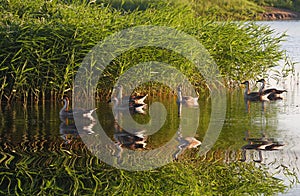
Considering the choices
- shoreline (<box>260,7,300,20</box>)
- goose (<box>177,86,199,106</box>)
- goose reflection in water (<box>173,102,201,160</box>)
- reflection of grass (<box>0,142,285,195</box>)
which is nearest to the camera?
reflection of grass (<box>0,142,285,195</box>)

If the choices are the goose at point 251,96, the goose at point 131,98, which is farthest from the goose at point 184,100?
the goose at point 251,96

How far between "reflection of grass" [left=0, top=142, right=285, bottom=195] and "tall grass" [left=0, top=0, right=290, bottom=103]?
4.18m

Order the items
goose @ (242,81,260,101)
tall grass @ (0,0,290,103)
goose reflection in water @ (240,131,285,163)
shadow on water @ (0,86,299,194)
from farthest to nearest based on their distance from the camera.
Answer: goose @ (242,81,260,101)
tall grass @ (0,0,290,103)
goose reflection in water @ (240,131,285,163)
shadow on water @ (0,86,299,194)

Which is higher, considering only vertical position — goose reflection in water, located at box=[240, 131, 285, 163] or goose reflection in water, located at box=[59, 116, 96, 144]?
goose reflection in water, located at box=[59, 116, 96, 144]

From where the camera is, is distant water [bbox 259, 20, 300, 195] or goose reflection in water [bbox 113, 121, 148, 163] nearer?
distant water [bbox 259, 20, 300, 195]

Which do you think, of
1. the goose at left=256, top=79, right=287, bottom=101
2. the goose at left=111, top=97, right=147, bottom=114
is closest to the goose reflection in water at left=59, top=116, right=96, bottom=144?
the goose at left=111, top=97, right=147, bottom=114

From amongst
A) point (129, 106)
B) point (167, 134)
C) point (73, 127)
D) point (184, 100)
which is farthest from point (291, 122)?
point (73, 127)

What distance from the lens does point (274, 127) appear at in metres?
12.1

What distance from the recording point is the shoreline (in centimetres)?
4312

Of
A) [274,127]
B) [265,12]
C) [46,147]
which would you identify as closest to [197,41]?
[274,127]

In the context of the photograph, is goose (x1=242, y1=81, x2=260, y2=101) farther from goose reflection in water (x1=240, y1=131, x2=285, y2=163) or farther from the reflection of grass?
the reflection of grass

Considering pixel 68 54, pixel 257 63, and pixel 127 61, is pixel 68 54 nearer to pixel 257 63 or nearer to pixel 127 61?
pixel 127 61

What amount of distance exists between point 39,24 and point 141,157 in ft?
17.3

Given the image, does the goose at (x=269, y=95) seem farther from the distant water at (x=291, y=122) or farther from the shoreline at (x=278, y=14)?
the shoreline at (x=278, y=14)
